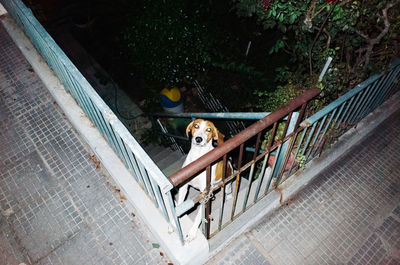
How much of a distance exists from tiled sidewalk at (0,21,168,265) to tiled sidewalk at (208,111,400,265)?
103 centimetres

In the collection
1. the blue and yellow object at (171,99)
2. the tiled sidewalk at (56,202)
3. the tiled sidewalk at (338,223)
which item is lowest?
the blue and yellow object at (171,99)

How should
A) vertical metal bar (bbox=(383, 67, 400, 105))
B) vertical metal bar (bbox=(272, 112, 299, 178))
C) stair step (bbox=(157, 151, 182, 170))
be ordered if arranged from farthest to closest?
stair step (bbox=(157, 151, 182, 170))
vertical metal bar (bbox=(383, 67, 400, 105))
vertical metal bar (bbox=(272, 112, 299, 178))

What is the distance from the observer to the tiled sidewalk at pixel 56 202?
2.53 meters

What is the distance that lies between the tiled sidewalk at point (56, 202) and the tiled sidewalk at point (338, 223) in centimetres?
103

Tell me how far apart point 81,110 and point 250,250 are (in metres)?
2.58

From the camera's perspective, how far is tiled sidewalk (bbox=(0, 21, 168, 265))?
2529 millimetres

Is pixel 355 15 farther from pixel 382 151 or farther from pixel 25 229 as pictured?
pixel 25 229

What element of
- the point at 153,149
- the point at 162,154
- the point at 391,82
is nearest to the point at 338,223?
the point at 391,82

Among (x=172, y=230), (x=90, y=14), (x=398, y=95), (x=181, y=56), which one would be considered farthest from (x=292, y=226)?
(x=90, y=14)

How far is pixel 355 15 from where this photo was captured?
2.71 metres

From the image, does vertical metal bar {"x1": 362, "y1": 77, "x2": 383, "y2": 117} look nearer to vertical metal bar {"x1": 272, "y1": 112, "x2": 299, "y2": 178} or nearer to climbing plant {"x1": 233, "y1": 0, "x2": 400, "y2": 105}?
climbing plant {"x1": 233, "y1": 0, "x2": 400, "y2": 105}

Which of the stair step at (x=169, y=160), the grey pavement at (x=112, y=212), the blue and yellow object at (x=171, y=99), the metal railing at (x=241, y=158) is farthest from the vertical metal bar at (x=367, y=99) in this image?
the blue and yellow object at (x=171, y=99)

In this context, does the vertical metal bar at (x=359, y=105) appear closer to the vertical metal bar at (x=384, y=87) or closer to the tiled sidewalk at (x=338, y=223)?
the vertical metal bar at (x=384, y=87)

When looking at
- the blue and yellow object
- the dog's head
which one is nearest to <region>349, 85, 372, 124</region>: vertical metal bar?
the dog's head
